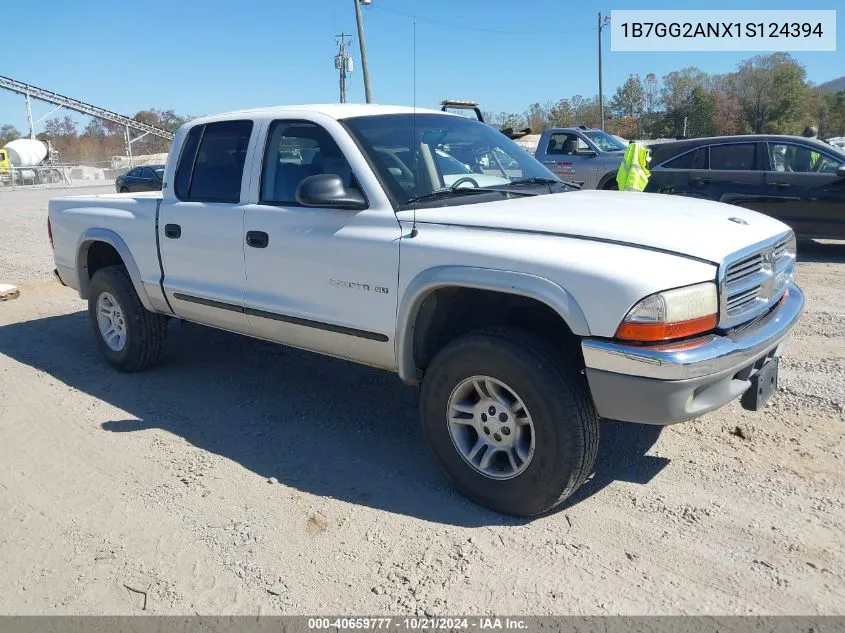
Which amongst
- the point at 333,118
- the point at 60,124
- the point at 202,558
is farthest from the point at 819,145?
the point at 60,124

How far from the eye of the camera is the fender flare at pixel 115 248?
5.34 m

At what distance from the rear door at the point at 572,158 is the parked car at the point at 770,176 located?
10.6ft

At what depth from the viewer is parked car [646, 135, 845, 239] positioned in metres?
9.18

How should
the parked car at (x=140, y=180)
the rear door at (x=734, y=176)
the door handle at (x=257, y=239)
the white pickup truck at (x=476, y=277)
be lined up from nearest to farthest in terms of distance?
the white pickup truck at (x=476, y=277) < the door handle at (x=257, y=239) < the rear door at (x=734, y=176) < the parked car at (x=140, y=180)

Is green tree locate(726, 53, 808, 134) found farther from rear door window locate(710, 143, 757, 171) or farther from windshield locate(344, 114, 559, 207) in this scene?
windshield locate(344, 114, 559, 207)

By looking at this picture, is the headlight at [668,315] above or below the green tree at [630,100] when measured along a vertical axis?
below

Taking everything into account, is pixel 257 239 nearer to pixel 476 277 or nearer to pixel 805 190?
pixel 476 277

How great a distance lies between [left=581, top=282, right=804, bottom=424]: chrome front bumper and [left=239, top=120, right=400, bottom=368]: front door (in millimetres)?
1147

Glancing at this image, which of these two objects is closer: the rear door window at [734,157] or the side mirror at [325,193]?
the side mirror at [325,193]

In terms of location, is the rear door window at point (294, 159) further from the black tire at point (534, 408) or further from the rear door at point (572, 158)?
the rear door at point (572, 158)

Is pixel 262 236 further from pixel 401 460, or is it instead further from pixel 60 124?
pixel 60 124

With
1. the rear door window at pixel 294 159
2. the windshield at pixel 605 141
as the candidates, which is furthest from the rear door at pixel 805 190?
the rear door window at pixel 294 159

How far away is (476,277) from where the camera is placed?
10.7 ft

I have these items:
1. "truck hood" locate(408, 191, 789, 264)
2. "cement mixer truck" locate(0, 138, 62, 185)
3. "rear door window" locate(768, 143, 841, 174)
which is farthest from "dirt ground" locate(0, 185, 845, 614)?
"cement mixer truck" locate(0, 138, 62, 185)
